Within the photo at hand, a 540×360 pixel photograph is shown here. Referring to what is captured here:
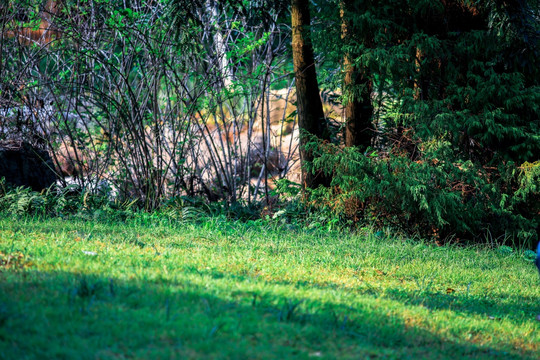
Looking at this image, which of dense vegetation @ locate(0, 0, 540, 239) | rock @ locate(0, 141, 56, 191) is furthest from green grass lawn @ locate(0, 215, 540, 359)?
rock @ locate(0, 141, 56, 191)

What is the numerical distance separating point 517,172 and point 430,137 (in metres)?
1.52

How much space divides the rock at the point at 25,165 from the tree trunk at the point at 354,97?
4.87 m

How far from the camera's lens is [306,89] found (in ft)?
29.1

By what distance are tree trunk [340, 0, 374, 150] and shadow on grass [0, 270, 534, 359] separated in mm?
4916

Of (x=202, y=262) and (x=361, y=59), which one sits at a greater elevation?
(x=361, y=59)

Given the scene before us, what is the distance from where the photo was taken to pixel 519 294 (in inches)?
222

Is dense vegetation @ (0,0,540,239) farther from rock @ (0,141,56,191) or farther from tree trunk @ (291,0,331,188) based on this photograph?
rock @ (0,141,56,191)

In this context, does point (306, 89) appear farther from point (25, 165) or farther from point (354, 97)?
point (25, 165)

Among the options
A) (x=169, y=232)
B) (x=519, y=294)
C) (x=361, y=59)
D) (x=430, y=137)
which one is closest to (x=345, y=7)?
(x=361, y=59)

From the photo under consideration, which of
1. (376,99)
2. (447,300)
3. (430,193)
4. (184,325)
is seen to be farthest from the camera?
(376,99)

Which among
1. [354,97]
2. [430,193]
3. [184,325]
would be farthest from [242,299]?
[354,97]

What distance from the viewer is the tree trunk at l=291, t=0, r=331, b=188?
8727mm

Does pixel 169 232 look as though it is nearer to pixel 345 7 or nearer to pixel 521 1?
pixel 345 7

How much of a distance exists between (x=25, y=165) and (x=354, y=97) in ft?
17.7
